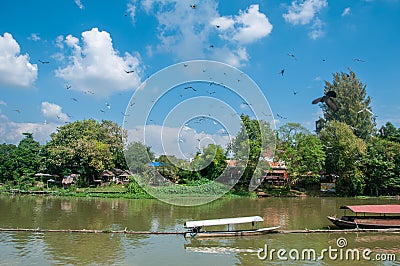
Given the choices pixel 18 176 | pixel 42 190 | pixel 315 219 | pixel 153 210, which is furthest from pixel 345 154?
pixel 18 176

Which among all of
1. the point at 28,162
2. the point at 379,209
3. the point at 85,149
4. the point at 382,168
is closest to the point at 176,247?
the point at 379,209

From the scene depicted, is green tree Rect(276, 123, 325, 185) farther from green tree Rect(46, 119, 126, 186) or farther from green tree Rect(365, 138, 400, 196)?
green tree Rect(46, 119, 126, 186)

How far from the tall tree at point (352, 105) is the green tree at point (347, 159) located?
184 inches

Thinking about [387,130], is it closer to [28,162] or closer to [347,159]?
[347,159]

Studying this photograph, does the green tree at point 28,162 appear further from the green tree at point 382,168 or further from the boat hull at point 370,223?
the green tree at point 382,168

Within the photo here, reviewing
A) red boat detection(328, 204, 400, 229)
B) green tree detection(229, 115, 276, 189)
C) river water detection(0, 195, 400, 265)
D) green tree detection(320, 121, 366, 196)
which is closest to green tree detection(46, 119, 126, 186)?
green tree detection(229, 115, 276, 189)

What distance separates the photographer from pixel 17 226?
14.6 meters

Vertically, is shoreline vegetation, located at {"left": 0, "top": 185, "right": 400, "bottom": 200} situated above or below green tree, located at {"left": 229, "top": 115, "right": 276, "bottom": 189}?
below

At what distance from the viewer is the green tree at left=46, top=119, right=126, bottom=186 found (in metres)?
34.3

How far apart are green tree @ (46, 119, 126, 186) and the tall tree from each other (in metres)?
24.4

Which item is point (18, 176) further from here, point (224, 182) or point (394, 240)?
point (394, 240)

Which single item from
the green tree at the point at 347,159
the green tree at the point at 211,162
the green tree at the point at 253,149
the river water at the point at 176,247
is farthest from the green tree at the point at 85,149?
the green tree at the point at 347,159

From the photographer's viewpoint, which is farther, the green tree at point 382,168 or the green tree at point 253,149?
the green tree at point 253,149

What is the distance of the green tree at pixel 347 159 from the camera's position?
30000 mm
